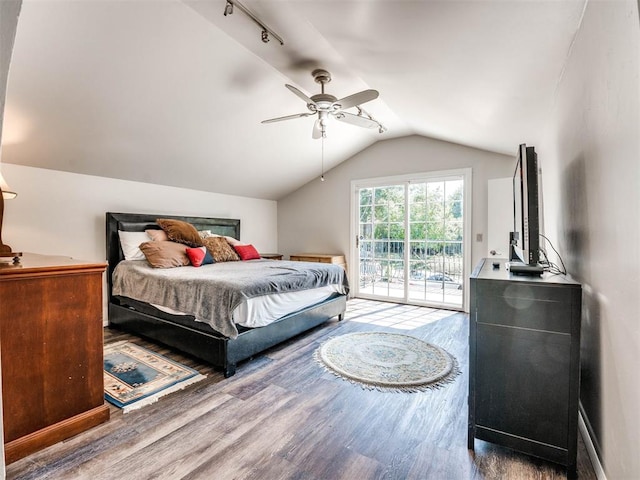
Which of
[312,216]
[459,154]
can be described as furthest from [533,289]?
[312,216]

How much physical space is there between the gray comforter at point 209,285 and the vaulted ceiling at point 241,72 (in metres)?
1.37

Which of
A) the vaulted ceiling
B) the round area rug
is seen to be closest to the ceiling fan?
the vaulted ceiling

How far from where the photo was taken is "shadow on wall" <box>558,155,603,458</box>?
153 centimetres

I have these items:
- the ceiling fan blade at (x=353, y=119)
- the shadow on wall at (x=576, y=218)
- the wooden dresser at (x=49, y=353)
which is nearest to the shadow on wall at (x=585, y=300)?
the shadow on wall at (x=576, y=218)

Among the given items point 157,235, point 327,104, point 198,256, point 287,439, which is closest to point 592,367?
point 287,439

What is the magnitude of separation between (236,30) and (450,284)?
13.4 feet

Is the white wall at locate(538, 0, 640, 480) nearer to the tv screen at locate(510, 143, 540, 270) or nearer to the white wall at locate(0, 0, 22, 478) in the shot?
the tv screen at locate(510, 143, 540, 270)

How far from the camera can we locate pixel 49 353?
66.6 inches

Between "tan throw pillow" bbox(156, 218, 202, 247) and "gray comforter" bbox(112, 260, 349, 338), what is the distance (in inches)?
18.5

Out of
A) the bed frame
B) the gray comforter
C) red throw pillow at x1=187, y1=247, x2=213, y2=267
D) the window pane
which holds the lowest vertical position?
the bed frame

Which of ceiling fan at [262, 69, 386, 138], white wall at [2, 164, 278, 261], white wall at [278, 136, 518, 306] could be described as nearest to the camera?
ceiling fan at [262, 69, 386, 138]

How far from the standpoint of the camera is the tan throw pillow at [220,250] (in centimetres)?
418

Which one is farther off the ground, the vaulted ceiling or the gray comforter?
the vaulted ceiling

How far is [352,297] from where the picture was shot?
5.45 metres
